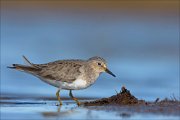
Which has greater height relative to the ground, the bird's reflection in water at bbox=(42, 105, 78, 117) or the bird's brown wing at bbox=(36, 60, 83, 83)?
the bird's brown wing at bbox=(36, 60, 83, 83)

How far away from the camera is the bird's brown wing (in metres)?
13.7

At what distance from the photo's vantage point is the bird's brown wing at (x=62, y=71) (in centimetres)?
1373

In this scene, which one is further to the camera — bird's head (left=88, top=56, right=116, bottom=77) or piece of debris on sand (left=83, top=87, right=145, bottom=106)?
bird's head (left=88, top=56, right=116, bottom=77)

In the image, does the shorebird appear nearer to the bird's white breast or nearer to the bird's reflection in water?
the bird's white breast

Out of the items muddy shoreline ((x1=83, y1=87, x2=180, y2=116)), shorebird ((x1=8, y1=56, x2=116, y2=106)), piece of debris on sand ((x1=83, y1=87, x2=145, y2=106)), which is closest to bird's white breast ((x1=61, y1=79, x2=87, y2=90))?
shorebird ((x1=8, y1=56, x2=116, y2=106))

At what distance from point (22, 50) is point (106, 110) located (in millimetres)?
10868

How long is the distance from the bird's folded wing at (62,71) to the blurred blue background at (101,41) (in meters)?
1.95

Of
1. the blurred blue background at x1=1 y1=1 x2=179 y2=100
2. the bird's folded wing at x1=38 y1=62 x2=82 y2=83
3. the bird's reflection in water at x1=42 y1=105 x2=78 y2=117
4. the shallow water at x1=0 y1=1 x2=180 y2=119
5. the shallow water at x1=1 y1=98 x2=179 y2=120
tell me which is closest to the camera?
the shallow water at x1=1 y1=98 x2=179 y2=120

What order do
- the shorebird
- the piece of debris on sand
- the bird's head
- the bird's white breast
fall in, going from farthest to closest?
the bird's head < the shorebird < the bird's white breast < the piece of debris on sand

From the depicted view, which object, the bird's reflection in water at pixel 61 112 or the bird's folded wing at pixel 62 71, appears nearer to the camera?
the bird's reflection in water at pixel 61 112

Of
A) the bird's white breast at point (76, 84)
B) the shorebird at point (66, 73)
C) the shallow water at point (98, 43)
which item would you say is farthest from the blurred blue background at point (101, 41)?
the bird's white breast at point (76, 84)

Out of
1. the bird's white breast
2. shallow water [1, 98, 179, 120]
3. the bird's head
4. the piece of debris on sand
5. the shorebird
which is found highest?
the bird's head

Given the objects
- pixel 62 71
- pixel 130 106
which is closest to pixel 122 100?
pixel 130 106

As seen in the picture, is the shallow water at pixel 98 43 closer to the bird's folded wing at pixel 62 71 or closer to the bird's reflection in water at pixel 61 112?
the bird's reflection in water at pixel 61 112
